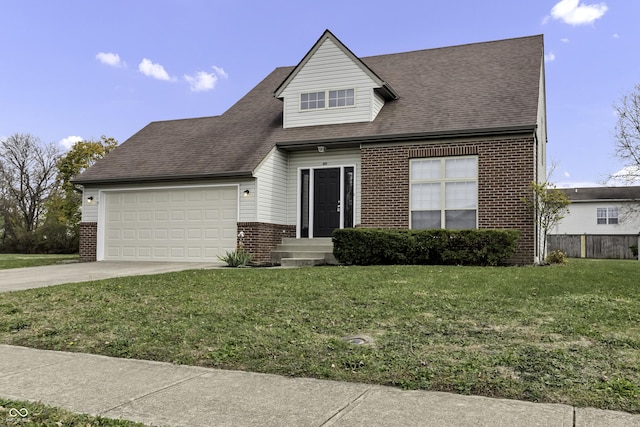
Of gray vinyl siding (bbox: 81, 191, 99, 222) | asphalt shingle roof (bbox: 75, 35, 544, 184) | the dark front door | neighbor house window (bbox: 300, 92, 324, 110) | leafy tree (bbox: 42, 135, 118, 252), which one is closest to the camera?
asphalt shingle roof (bbox: 75, 35, 544, 184)

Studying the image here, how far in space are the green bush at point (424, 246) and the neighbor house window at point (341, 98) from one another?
458cm

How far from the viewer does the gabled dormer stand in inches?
626

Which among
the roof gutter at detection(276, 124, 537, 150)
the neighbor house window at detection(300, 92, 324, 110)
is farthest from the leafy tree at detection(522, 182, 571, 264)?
the neighbor house window at detection(300, 92, 324, 110)

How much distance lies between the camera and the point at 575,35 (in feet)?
45.6

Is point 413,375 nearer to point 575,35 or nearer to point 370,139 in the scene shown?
point 370,139

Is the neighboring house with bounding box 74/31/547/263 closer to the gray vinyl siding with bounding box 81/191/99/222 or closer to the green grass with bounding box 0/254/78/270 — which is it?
the gray vinyl siding with bounding box 81/191/99/222

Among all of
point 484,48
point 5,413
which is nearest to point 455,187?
point 484,48

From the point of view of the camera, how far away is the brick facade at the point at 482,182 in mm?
13422

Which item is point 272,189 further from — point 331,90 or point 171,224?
point 331,90

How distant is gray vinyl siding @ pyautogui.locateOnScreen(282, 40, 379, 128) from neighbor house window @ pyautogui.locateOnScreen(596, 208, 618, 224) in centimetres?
2732

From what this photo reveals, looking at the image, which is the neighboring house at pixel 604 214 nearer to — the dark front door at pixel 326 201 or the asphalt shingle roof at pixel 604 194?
the asphalt shingle roof at pixel 604 194

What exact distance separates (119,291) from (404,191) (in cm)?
837

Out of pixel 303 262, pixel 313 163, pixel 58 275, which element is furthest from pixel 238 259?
pixel 58 275

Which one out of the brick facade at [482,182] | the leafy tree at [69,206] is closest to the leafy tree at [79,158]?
the leafy tree at [69,206]
